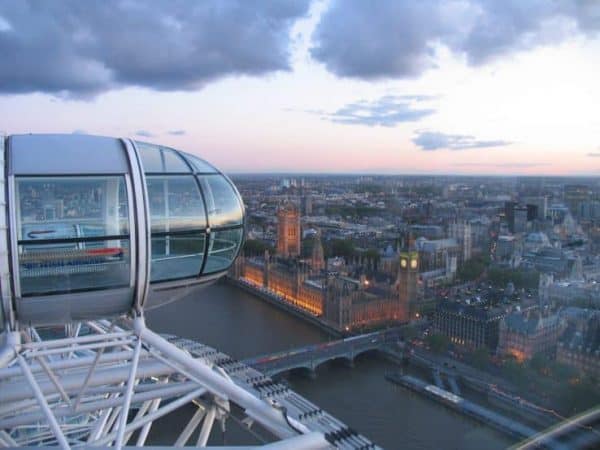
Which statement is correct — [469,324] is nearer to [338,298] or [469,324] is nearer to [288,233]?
[338,298]

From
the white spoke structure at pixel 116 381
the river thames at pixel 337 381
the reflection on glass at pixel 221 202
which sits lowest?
the river thames at pixel 337 381

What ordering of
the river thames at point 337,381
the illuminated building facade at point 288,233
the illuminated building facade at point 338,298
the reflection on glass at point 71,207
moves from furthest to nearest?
the illuminated building facade at point 288,233 → the illuminated building facade at point 338,298 → the river thames at point 337,381 → the reflection on glass at point 71,207

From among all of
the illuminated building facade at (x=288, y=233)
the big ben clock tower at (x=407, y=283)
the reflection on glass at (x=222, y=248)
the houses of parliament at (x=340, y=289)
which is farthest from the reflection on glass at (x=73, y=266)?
the illuminated building facade at (x=288, y=233)

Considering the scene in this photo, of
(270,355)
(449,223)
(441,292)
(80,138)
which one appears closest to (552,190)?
(449,223)

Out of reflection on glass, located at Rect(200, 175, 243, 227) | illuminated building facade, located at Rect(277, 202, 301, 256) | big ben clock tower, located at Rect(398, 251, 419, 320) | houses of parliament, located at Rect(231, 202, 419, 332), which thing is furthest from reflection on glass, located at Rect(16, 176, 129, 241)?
illuminated building facade, located at Rect(277, 202, 301, 256)

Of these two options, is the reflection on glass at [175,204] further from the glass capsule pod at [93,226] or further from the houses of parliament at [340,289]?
the houses of parliament at [340,289]

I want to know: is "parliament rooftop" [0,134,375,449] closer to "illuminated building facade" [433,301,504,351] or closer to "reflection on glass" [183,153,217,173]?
"reflection on glass" [183,153,217,173]

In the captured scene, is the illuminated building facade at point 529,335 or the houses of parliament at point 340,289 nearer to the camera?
the illuminated building facade at point 529,335
